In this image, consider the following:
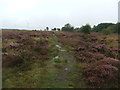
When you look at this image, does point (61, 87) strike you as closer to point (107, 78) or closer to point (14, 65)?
point (107, 78)

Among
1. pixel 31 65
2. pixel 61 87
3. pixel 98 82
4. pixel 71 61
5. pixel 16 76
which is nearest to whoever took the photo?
pixel 61 87

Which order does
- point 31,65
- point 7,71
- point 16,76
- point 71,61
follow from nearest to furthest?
point 16,76, point 7,71, point 31,65, point 71,61

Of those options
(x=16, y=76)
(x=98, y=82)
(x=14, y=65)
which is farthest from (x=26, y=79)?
(x=98, y=82)

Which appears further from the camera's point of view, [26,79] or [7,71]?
[7,71]

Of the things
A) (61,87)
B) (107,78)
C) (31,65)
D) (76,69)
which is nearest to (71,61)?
(76,69)

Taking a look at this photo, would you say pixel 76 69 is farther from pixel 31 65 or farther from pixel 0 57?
pixel 0 57

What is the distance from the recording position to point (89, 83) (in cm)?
1430

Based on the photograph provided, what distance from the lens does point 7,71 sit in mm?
16891

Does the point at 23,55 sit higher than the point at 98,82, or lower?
higher

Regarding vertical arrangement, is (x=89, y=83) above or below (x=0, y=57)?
below

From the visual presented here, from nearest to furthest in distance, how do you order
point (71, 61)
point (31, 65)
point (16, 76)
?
point (16, 76)
point (31, 65)
point (71, 61)

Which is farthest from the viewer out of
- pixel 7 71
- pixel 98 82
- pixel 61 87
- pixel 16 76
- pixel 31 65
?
pixel 31 65

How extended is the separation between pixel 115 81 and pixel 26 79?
7.15 m

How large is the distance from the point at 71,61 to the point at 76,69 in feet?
8.83
